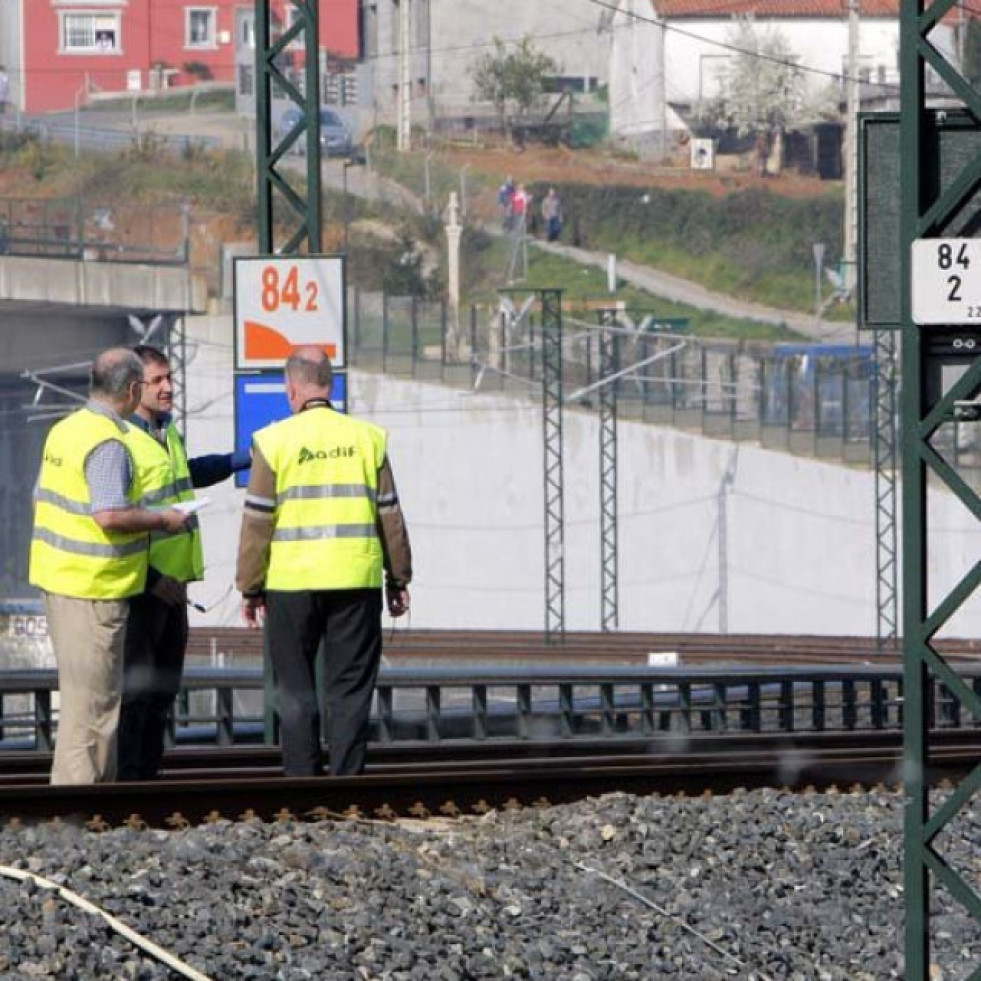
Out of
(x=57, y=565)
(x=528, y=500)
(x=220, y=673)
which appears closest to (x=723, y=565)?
(x=528, y=500)

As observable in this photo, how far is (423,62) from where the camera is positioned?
90.0m

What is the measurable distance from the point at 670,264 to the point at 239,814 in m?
68.5

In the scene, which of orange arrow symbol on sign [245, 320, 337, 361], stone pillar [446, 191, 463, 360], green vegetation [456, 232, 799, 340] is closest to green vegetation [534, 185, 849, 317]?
green vegetation [456, 232, 799, 340]

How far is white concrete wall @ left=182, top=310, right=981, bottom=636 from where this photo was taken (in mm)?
59438

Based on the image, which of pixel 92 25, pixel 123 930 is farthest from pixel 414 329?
pixel 123 930

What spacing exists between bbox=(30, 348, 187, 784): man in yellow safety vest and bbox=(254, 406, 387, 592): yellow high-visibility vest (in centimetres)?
52

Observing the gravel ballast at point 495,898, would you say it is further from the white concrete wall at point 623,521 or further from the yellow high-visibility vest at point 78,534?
the white concrete wall at point 623,521

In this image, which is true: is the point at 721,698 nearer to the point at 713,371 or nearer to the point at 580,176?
the point at 713,371

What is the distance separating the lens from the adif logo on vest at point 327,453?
38.8ft

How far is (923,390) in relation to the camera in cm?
859

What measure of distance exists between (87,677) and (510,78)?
3028 inches

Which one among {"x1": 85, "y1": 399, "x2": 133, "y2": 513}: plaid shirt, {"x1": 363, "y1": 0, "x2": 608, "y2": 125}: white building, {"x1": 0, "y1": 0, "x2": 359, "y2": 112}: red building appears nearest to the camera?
{"x1": 85, "y1": 399, "x2": 133, "y2": 513}: plaid shirt

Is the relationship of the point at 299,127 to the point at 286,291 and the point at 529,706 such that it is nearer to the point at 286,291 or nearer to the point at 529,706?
the point at 286,291

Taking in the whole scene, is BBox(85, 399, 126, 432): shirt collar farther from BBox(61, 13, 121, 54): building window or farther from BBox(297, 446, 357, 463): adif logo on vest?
BBox(61, 13, 121, 54): building window
